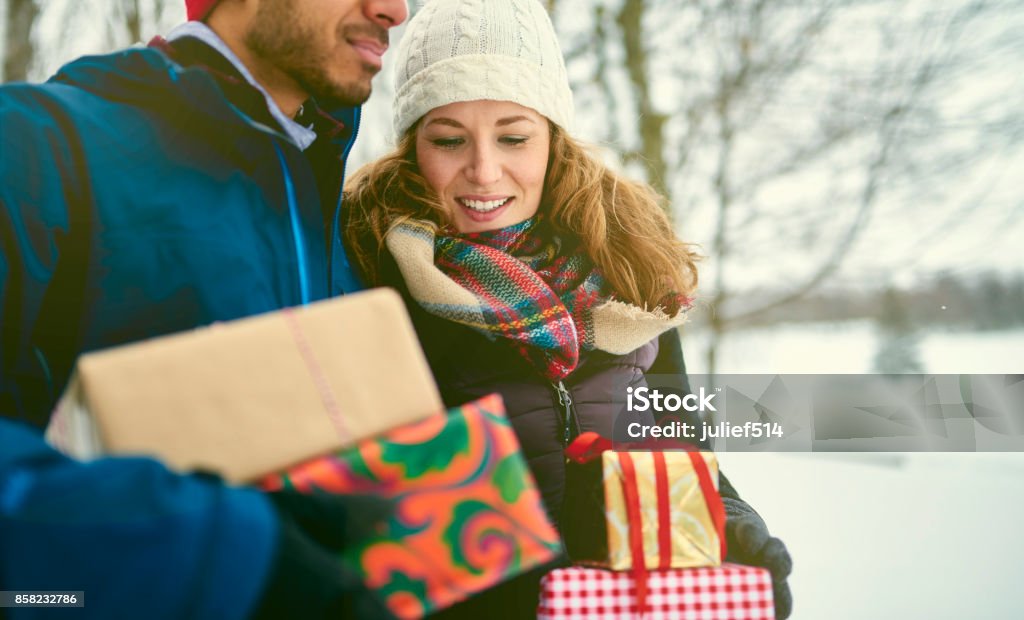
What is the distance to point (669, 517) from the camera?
1191mm

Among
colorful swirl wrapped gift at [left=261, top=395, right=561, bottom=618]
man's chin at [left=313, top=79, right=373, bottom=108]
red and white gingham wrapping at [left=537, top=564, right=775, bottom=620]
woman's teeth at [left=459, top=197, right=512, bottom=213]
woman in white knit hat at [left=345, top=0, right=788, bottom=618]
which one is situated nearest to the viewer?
colorful swirl wrapped gift at [left=261, top=395, right=561, bottom=618]

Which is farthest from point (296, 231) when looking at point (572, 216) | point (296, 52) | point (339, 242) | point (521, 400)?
point (572, 216)

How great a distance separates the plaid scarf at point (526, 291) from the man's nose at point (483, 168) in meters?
0.12

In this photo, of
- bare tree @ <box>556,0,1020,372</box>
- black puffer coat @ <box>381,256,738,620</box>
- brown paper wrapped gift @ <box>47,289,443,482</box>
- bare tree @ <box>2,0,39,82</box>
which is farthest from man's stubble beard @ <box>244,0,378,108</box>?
bare tree @ <box>2,0,39,82</box>

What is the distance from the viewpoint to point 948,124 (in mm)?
3803

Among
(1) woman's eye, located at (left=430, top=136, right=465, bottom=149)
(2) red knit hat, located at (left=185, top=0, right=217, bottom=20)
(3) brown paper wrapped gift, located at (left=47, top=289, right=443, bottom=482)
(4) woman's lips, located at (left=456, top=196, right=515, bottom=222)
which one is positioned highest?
(2) red knit hat, located at (left=185, top=0, right=217, bottom=20)

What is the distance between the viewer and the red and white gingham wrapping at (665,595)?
3.73ft

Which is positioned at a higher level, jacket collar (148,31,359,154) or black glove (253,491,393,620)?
jacket collar (148,31,359,154)

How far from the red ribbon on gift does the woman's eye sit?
2.17 feet

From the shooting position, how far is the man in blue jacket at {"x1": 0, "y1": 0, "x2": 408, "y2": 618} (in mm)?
671

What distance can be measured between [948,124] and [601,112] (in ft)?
5.99

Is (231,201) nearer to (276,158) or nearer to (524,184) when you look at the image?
(276,158)

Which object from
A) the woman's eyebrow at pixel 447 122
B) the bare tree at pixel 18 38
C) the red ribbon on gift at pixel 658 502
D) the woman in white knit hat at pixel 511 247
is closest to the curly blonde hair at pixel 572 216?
the woman in white knit hat at pixel 511 247

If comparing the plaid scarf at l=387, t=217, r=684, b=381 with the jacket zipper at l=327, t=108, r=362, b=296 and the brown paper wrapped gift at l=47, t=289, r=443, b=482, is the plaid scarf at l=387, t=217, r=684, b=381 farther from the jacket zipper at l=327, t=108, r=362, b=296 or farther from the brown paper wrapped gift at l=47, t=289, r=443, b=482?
the brown paper wrapped gift at l=47, t=289, r=443, b=482
